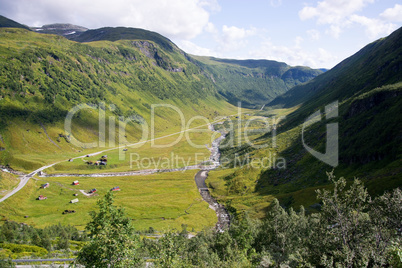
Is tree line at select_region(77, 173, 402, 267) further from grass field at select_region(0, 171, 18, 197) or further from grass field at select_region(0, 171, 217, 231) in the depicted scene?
grass field at select_region(0, 171, 18, 197)

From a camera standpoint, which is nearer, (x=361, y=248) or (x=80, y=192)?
(x=361, y=248)

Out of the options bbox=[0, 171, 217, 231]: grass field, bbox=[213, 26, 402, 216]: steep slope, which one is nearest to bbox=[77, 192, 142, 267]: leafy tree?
bbox=[0, 171, 217, 231]: grass field

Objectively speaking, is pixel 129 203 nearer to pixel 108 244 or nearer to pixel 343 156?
pixel 108 244

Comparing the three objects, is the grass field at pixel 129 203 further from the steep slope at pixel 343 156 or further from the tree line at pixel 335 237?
the tree line at pixel 335 237

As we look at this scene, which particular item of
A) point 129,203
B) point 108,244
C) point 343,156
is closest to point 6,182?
point 129,203

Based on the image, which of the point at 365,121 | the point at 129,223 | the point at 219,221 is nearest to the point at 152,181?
the point at 219,221

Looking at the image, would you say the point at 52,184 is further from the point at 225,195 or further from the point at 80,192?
the point at 225,195
